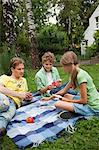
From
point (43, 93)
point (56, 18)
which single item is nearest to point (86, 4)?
point (56, 18)

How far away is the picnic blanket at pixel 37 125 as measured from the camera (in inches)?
199

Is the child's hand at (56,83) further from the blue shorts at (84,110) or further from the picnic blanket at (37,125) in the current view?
→ the blue shorts at (84,110)

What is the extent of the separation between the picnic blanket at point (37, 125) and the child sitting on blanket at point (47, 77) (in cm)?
78

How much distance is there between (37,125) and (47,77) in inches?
78.8

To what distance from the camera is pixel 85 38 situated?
1577 inches

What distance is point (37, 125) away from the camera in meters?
5.50

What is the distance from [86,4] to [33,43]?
31312 millimetres

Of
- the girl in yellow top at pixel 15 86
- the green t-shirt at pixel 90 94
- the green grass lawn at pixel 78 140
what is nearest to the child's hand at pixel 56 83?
the girl in yellow top at pixel 15 86

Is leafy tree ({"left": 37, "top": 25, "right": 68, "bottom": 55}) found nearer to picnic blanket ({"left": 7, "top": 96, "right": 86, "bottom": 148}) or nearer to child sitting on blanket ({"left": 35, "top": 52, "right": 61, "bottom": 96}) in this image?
child sitting on blanket ({"left": 35, "top": 52, "right": 61, "bottom": 96})

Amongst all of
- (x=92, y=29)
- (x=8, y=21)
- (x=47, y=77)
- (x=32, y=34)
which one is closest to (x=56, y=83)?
(x=47, y=77)

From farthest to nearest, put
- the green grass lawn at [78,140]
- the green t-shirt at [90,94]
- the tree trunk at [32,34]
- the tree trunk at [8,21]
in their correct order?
the tree trunk at [8,21]
the tree trunk at [32,34]
the green t-shirt at [90,94]
the green grass lawn at [78,140]

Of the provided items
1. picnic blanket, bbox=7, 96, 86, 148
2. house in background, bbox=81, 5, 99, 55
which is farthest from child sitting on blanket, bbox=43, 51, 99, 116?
house in background, bbox=81, 5, 99, 55

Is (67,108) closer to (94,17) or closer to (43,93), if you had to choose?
(43,93)

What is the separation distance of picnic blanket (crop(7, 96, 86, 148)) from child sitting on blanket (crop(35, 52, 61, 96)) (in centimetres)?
78
